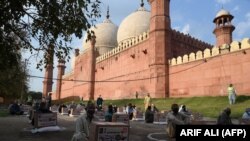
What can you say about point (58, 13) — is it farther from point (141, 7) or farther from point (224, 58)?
point (141, 7)

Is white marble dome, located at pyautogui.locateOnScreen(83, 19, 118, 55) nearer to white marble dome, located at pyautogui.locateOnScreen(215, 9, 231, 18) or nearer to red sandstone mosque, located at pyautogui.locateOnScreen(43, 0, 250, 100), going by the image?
red sandstone mosque, located at pyautogui.locateOnScreen(43, 0, 250, 100)

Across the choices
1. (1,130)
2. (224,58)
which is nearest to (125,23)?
(224,58)

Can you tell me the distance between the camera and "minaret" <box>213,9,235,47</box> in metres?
29.7

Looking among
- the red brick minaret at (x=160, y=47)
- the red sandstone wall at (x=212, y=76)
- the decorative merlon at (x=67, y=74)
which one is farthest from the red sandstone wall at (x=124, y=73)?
the decorative merlon at (x=67, y=74)

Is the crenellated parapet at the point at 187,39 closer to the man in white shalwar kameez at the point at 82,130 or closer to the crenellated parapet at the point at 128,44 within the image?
the crenellated parapet at the point at 128,44

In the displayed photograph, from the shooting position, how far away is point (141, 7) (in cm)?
4103

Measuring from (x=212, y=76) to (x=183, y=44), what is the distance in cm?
678

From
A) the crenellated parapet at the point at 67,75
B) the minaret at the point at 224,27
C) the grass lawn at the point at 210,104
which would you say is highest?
the minaret at the point at 224,27

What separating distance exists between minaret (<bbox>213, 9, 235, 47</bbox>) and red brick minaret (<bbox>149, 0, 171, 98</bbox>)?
6.63 meters

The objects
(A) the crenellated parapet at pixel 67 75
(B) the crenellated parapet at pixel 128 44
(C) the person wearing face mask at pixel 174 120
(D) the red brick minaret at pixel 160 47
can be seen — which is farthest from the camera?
(A) the crenellated parapet at pixel 67 75

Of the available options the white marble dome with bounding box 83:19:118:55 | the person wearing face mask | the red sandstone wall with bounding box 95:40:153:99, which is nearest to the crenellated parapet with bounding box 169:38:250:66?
the red sandstone wall with bounding box 95:40:153:99

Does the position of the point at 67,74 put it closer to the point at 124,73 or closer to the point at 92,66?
the point at 92,66

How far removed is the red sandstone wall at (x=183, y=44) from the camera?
26.1 metres

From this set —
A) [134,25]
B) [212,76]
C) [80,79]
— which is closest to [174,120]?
[212,76]
